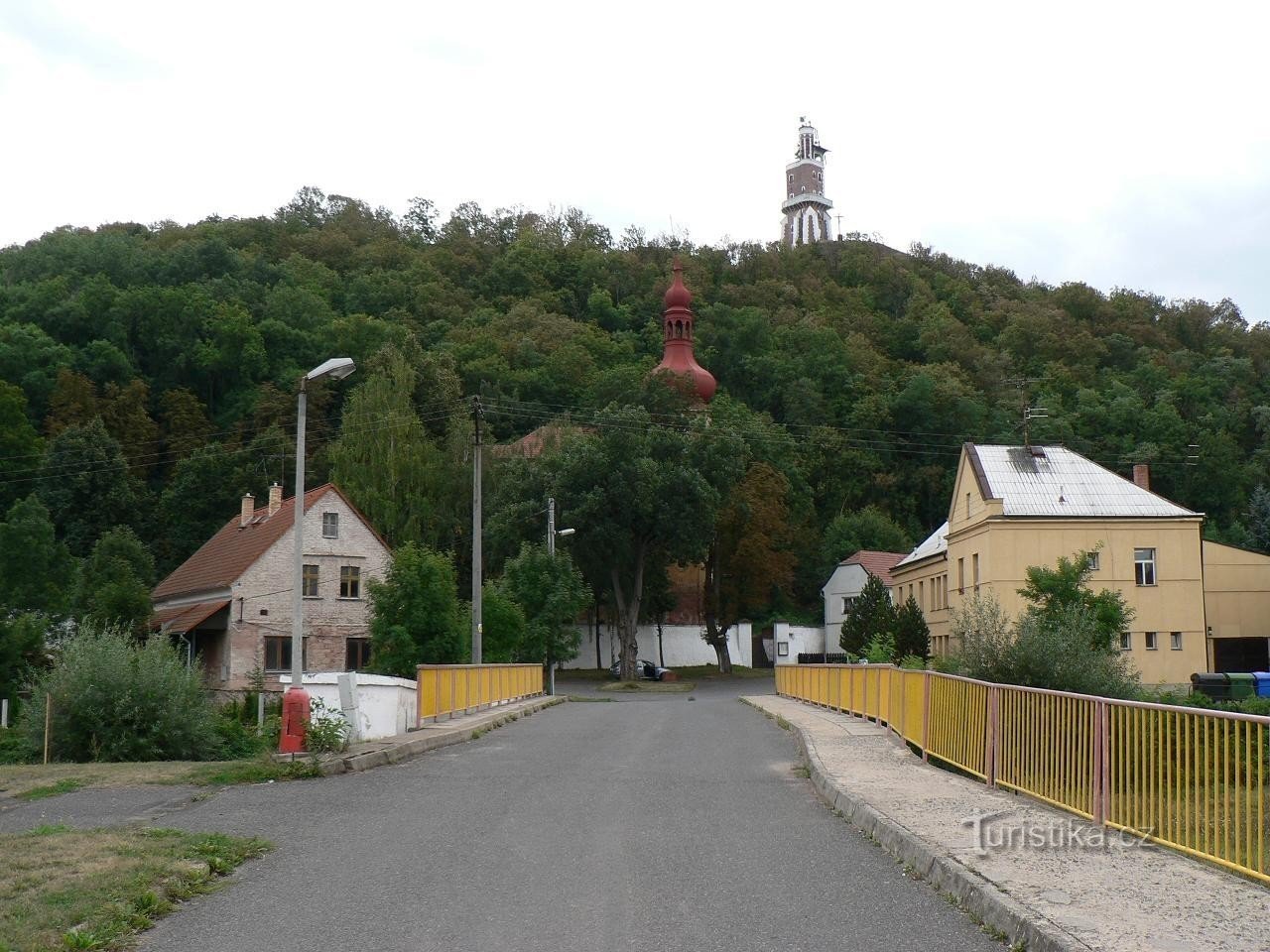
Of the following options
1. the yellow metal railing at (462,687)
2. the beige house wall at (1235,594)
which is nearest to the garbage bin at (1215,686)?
the beige house wall at (1235,594)

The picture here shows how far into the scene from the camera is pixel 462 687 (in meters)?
25.9

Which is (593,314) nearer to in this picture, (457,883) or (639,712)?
(639,712)

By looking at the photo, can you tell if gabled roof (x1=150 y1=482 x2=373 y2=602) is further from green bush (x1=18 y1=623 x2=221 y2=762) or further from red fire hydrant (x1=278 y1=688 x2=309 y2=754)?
red fire hydrant (x1=278 y1=688 x2=309 y2=754)

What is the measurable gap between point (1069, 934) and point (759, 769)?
10.00 m

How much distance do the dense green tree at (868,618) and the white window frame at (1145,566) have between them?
983 centimetres

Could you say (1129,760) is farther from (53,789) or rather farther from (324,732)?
(53,789)

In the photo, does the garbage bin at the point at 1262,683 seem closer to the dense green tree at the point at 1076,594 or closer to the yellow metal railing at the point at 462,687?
the dense green tree at the point at 1076,594

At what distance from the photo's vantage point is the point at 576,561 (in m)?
62.1

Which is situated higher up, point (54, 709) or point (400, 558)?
point (400, 558)

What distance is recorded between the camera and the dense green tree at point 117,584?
43562 millimetres

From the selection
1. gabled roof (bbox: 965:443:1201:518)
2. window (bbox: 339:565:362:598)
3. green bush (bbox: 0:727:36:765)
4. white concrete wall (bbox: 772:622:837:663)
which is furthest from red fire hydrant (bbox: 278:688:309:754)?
white concrete wall (bbox: 772:622:837:663)

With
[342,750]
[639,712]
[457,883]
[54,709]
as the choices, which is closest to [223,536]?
[639,712]

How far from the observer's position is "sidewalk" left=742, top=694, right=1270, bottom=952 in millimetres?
6355

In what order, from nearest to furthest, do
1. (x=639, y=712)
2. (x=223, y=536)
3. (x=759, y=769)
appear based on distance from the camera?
(x=759, y=769), (x=639, y=712), (x=223, y=536)
